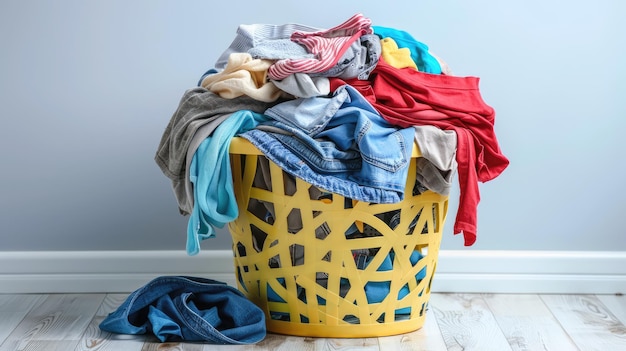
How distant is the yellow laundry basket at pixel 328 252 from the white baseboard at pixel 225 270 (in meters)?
0.30

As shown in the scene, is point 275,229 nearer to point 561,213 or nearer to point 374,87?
point 374,87

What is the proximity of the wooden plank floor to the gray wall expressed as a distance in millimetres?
143

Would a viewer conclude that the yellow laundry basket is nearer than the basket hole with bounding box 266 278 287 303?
Yes

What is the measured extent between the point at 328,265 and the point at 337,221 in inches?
3.6

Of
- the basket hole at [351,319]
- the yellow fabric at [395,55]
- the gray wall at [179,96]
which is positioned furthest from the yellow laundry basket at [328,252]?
the gray wall at [179,96]

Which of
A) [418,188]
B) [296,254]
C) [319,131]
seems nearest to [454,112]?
[418,188]

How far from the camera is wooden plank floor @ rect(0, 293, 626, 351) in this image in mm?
1540

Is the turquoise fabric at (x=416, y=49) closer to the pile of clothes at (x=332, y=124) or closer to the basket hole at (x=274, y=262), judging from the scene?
the pile of clothes at (x=332, y=124)

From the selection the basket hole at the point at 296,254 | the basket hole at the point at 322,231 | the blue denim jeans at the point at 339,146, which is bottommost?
the basket hole at the point at 296,254

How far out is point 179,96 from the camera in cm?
183

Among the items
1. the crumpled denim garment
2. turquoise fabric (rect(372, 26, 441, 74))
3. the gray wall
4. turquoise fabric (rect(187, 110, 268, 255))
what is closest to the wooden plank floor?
the crumpled denim garment

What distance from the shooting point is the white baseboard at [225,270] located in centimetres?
187

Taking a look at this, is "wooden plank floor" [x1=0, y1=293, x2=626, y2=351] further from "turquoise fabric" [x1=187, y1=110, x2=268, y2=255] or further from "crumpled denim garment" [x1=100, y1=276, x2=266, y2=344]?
"turquoise fabric" [x1=187, y1=110, x2=268, y2=255]

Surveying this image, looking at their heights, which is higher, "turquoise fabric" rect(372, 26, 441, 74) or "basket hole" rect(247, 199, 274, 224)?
"turquoise fabric" rect(372, 26, 441, 74)
